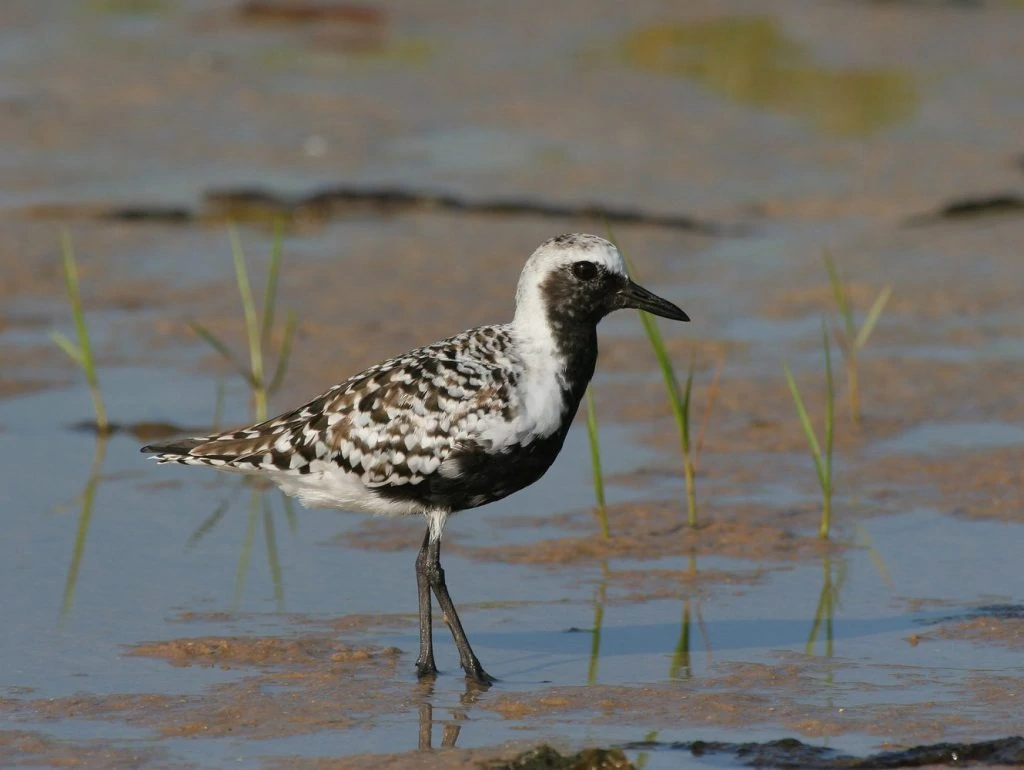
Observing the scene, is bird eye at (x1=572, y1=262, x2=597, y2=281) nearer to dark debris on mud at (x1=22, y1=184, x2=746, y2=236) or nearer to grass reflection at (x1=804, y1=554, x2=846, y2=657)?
grass reflection at (x1=804, y1=554, x2=846, y2=657)

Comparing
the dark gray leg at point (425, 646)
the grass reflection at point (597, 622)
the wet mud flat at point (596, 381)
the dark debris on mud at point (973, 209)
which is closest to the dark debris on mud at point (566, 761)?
the wet mud flat at point (596, 381)

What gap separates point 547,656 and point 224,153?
1234cm

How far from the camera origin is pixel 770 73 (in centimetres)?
2245

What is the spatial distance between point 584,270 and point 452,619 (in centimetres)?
180

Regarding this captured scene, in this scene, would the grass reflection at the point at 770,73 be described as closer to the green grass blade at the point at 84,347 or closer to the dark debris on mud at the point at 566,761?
the green grass blade at the point at 84,347

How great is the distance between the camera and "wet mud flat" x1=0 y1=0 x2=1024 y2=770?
7.89 metres

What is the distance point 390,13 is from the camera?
81.5 ft

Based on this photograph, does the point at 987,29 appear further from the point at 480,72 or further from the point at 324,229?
the point at 324,229

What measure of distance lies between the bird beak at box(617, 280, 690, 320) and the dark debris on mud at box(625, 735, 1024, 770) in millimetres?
2611

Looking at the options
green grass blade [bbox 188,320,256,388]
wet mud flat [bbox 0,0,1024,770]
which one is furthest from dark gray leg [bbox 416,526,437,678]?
green grass blade [bbox 188,320,256,388]

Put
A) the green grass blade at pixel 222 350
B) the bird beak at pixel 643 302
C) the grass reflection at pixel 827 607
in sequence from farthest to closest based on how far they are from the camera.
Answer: the green grass blade at pixel 222 350 < the bird beak at pixel 643 302 < the grass reflection at pixel 827 607

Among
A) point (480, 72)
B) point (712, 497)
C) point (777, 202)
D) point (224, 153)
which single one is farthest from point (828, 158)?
point (712, 497)

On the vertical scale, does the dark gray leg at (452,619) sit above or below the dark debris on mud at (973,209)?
below

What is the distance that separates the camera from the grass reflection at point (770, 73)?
2108 centimetres
